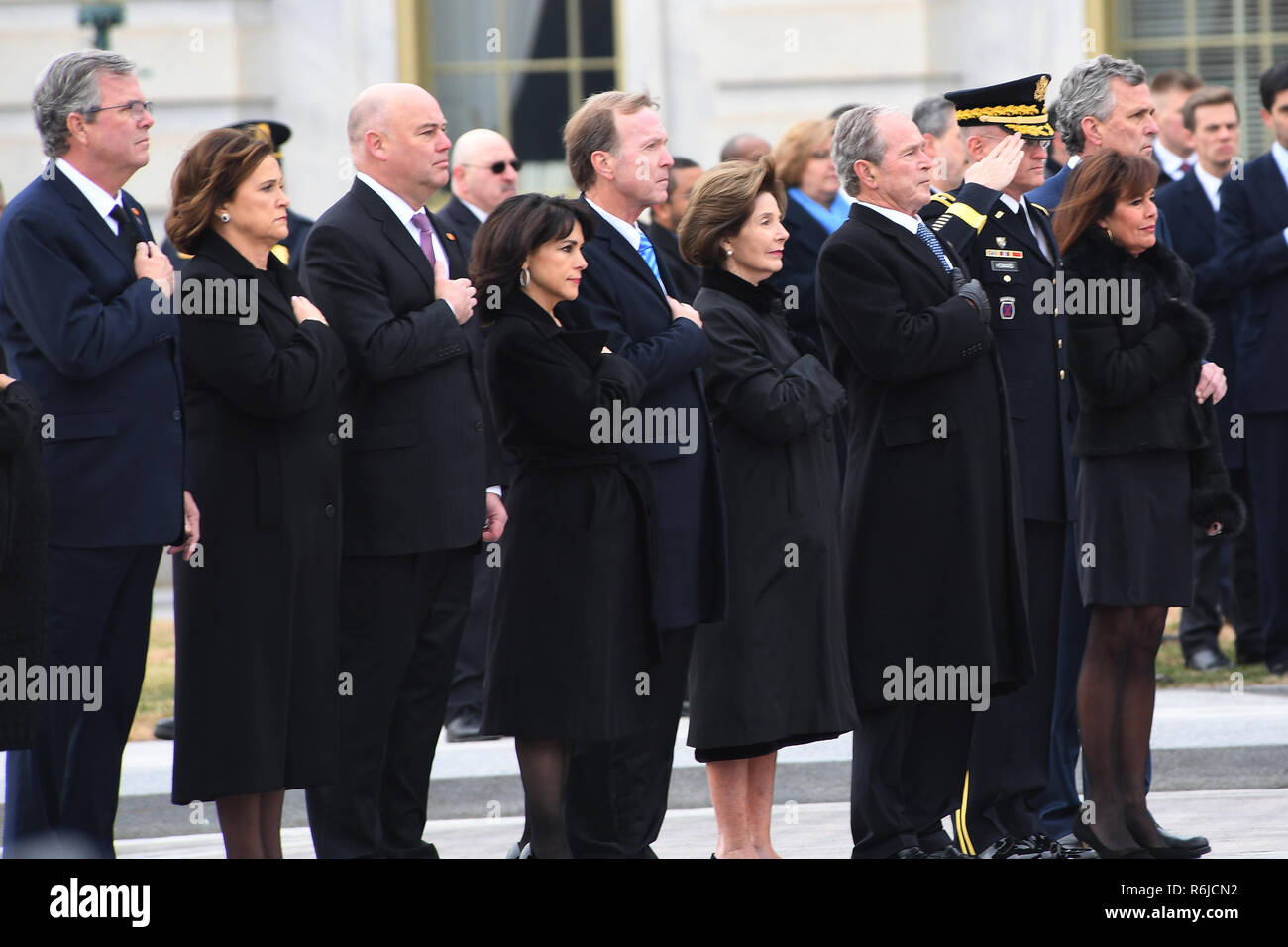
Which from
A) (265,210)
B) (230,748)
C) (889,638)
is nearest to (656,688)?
(889,638)

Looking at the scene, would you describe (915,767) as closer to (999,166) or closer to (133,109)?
(999,166)

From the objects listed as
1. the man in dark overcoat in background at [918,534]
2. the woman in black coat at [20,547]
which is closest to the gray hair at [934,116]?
the man in dark overcoat in background at [918,534]

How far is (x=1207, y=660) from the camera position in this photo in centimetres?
932

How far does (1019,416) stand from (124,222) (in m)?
2.47

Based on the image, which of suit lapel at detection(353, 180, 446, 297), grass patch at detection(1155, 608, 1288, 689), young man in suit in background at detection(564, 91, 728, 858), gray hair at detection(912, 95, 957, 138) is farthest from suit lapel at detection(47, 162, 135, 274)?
grass patch at detection(1155, 608, 1288, 689)

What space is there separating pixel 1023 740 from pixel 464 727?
281 centimetres

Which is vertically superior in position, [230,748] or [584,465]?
[584,465]

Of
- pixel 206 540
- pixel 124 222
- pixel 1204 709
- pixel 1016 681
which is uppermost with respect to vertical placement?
pixel 124 222

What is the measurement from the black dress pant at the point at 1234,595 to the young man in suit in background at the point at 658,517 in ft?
13.0

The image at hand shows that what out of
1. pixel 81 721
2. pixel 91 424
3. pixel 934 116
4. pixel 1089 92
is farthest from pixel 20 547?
pixel 934 116
